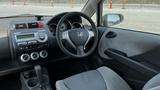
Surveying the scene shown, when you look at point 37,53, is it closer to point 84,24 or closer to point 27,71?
point 27,71

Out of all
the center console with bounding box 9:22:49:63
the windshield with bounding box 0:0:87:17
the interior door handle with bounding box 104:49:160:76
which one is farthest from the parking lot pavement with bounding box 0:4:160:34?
the center console with bounding box 9:22:49:63

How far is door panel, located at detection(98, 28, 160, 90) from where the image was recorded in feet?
7.46

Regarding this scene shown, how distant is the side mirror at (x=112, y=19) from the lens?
269 centimetres

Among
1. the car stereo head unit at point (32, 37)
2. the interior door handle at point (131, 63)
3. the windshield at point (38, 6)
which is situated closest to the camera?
the interior door handle at point (131, 63)

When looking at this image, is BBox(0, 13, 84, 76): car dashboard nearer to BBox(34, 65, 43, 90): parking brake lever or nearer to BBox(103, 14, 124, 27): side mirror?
BBox(34, 65, 43, 90): parking brake lever

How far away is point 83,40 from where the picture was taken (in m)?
2.51

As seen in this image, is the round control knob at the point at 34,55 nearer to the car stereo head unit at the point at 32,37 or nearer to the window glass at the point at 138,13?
the car stereo head unit at the point at 32,37

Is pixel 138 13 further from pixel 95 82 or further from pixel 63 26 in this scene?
pixel 95 82

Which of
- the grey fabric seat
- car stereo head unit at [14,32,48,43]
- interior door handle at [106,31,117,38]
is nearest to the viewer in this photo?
the grey fabric seat

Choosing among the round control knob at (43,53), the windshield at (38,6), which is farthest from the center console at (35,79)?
the windshield at (38,6)

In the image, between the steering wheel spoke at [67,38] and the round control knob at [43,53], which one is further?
the round control knob at [43,53]

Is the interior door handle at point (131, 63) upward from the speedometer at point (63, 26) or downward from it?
downward

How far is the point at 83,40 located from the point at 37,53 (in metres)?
0.46

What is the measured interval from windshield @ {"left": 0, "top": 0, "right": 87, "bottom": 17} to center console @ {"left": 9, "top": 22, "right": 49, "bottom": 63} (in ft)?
1.89
